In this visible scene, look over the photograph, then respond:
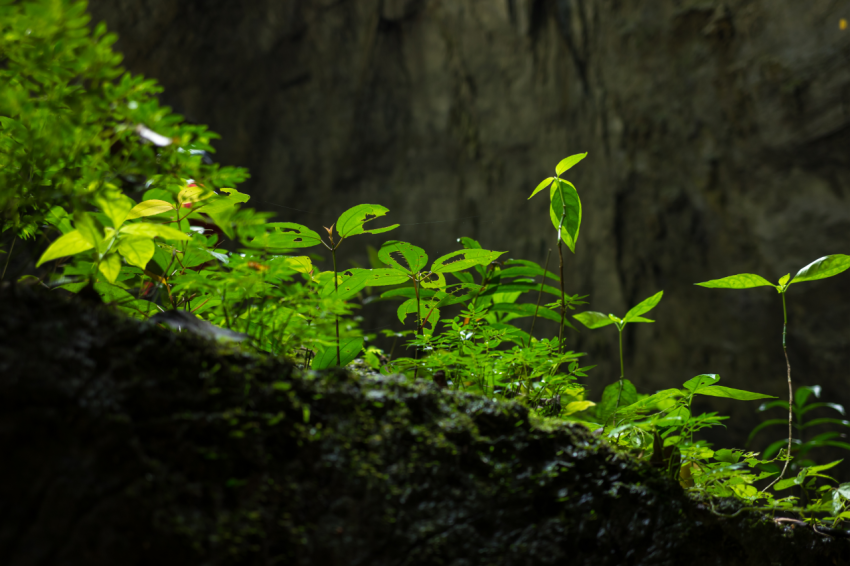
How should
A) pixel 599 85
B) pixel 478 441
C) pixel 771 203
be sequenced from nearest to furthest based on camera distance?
pixel 478 441
pixel 771 203
pixel 599 85

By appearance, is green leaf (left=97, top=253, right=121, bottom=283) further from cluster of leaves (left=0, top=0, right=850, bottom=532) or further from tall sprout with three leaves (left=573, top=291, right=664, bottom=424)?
tall sprout with three leaves (left=573, top=291, right=664, bottom=424)

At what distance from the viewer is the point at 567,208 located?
68cm

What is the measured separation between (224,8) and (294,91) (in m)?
0.97

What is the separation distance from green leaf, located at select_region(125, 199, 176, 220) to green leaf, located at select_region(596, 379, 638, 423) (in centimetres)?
65

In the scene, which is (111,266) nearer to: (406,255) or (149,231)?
(149,231)

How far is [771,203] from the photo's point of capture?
3.42 meters

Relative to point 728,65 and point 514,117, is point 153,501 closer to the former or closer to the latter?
point 728,65

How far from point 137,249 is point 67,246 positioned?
0.19ft

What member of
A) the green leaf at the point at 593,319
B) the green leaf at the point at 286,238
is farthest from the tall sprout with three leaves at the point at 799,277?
the green leaf at the point at 286,238

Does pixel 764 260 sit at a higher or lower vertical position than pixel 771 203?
lower

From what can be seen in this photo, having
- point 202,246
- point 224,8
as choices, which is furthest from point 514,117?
point 202,246

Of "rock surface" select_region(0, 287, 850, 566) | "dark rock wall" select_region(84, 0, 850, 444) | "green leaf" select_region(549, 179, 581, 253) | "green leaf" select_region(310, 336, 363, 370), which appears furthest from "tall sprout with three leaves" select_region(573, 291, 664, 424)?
"dark rock wall" select_region(84, 0, 850, 444)

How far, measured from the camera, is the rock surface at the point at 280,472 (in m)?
0.32

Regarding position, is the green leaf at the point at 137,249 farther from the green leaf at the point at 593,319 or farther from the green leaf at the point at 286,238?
the green leaf at the point at 593,319
